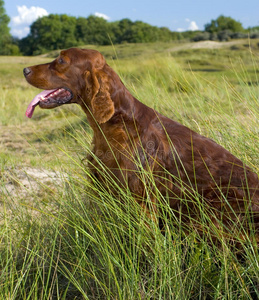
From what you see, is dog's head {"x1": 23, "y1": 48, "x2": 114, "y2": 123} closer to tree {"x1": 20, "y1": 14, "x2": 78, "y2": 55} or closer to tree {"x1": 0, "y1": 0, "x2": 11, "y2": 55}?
tree {"x1": 20, "y1": 14, "x2": 78, "y2": 55}

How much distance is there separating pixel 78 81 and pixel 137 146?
0.59 m

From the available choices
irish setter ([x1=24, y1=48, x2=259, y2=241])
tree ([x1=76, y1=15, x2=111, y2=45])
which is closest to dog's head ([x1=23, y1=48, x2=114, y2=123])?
irish setter ([x1=24, y1=48, x2=259, y2=241])

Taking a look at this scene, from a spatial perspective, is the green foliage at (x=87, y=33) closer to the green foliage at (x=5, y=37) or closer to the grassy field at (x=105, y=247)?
the green foliage at (x=5, y=37)

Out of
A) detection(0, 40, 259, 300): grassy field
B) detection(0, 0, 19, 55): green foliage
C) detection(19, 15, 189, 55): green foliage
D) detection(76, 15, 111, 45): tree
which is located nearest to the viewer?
detection(0, 40, 259, 300): grassy field

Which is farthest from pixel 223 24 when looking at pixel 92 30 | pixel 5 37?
pixel 5 37

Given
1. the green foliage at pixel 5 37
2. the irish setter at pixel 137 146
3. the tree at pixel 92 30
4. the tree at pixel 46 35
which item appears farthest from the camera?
the green foliage at pixel 5 37

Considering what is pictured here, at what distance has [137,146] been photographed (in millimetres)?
2641

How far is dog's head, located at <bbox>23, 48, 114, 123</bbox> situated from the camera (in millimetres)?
2670

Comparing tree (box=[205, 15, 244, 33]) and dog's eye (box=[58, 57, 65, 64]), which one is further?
tree (box=[205, 15, 244, 33])

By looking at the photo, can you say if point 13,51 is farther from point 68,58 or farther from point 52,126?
point 68,58

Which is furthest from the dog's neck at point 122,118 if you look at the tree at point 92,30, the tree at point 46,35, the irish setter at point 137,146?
the tree at point 46,35

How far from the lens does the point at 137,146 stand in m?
2.64

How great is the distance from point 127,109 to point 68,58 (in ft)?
1.69

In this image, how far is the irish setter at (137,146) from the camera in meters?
2.59
